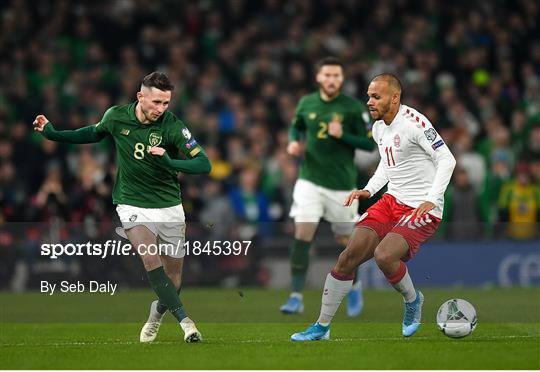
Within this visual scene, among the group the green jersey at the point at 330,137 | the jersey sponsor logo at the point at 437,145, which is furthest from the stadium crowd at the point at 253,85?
the jersey sponsor logo at the point at 437,145

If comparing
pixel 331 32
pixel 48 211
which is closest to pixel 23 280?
pixel 48 211

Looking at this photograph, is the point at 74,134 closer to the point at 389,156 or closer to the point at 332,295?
the point at 332,295

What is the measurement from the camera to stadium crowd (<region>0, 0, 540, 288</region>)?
1952 centimetres

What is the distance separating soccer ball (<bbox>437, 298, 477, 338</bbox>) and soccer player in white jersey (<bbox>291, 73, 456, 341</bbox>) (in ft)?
0.93

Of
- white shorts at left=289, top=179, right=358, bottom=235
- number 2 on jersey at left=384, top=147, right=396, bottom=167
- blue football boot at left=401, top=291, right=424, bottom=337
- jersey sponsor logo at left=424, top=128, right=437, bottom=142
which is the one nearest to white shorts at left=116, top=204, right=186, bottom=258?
number 2 on jersey at left=384, top=147, right=396, bottom=167

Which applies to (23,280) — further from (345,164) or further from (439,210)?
(439,210)

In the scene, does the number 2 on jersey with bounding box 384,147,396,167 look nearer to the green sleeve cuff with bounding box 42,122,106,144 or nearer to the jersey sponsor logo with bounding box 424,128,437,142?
the jersey sponsor logo with bounding box 424,128,437,142

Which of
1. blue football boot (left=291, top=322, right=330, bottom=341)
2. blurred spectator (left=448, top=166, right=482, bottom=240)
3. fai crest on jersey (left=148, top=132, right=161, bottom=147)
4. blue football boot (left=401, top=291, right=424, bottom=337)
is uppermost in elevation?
fai crest on jersey (left=148, top=132, right=161, bottom=147)

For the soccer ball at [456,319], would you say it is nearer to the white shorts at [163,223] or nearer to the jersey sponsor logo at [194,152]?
the white shorts at [163,223]

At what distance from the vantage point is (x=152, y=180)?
11.1 metres

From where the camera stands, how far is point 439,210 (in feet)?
36.4

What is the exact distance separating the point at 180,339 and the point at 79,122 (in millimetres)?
10080

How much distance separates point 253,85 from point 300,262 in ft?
29.6

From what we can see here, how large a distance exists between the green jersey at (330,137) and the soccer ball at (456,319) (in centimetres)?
345
